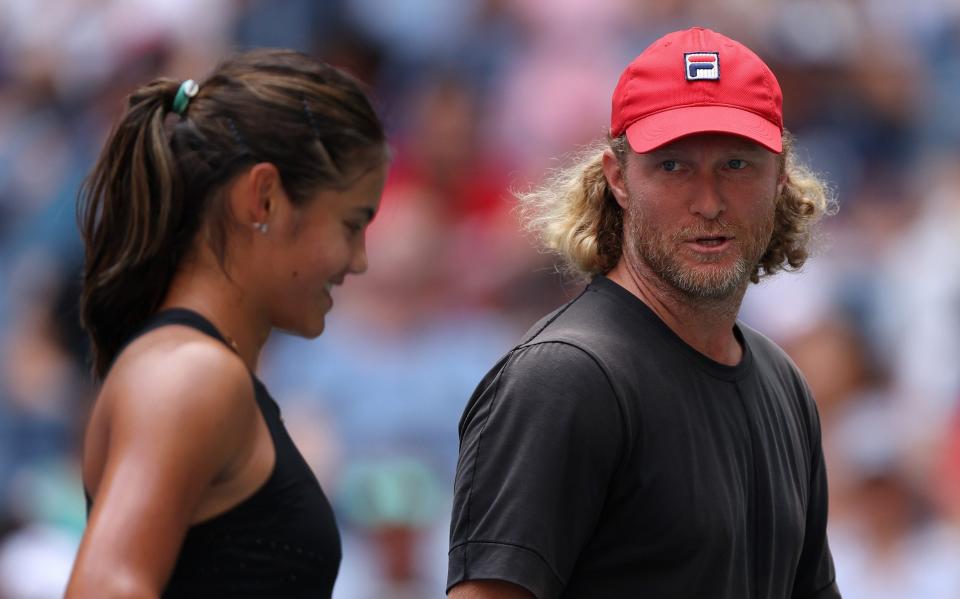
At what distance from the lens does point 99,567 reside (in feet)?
6.09

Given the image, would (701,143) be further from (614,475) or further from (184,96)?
(184,96)

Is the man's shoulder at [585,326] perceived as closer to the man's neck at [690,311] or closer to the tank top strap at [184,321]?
the man's neck at [690,311]

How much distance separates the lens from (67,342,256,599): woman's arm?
6.13 ft

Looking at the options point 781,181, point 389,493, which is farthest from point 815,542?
point 389,493

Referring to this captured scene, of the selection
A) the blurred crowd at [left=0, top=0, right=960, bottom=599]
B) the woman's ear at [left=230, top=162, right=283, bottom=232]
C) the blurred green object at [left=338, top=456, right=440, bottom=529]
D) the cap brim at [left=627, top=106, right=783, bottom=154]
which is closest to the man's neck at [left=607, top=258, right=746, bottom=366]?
the cap brim at [left=627, top=106, right=783, bottom=154]

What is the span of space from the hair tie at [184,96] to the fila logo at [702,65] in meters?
0.88

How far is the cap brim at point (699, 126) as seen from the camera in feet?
8.16

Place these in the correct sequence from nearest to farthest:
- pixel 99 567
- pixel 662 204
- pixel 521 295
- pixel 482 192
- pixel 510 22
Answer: pixel 99 567 → pixel 662 204 → pixel 521 295 → pixel 482 192 → pixel 510 22

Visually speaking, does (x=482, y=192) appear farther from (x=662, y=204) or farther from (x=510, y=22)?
(x=662, y=204)

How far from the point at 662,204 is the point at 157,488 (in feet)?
3.44

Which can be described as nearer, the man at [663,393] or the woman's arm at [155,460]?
the woman's arm at [155,460]

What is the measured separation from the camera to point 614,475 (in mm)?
2268

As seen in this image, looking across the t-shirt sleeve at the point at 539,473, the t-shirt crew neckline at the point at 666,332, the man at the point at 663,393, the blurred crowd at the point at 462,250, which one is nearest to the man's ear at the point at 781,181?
the man at the point at 663,393

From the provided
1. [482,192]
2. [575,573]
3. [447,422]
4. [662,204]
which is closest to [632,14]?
[482,192]
